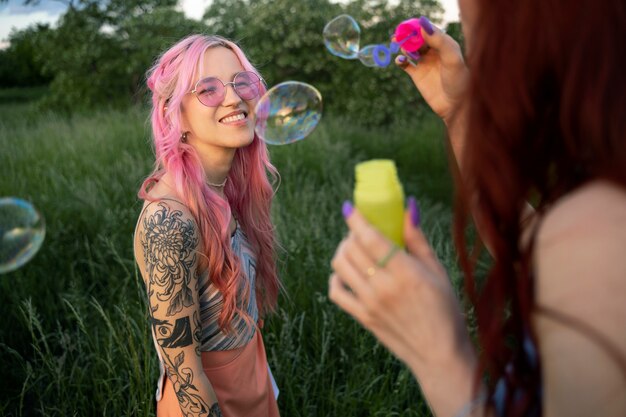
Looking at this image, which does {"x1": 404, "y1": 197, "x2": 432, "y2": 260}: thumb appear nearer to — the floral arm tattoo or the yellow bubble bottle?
the yellow bubble bottle

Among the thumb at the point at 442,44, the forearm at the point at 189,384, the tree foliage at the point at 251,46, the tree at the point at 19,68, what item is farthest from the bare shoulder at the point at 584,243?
the tree at the point at 19,68

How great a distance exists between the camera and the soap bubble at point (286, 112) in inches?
81.2

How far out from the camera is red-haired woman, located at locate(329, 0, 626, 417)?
0.72m

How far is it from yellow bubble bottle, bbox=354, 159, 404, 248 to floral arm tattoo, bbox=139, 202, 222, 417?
874mm

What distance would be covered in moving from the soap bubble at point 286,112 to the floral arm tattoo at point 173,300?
1.94 feet

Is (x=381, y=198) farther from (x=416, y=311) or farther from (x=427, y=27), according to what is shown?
(x=427, y=27)

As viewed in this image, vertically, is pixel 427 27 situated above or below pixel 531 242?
above

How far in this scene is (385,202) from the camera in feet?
3.11

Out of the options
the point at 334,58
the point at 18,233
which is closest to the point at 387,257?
the point at 18,233

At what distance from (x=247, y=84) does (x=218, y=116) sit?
18cm

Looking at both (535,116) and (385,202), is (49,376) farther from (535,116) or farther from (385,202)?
(535,116)

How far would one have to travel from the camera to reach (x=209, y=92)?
6.22 ft

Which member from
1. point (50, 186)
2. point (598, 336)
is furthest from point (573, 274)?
point (50, 186)

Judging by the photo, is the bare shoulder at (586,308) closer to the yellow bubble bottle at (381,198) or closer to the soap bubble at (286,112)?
the yellow bubble bottle at (381,198)
